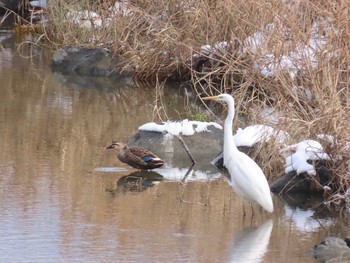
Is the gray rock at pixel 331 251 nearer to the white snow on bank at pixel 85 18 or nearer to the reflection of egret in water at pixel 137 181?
the reflection of egret in water at pixel 137 181

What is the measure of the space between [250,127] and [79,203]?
8.77ft

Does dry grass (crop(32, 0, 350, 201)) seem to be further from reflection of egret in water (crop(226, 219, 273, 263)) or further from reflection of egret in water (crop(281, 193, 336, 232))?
reflection of egret in water (crop(226, 219, 273, 263))

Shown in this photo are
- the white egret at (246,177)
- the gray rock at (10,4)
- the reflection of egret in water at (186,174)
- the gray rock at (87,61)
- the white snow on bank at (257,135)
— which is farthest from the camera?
the gray rock at (10,4)

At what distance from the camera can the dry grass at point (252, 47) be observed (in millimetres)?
9586

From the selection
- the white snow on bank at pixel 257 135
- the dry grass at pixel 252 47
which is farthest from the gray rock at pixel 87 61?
the white snow on bank at pixel 257 135

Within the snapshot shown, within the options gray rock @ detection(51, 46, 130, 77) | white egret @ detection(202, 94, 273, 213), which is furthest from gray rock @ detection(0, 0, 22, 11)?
white egret @ detection(202, 94, 273, 213)

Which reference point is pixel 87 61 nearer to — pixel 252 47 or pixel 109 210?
pixel 252 47

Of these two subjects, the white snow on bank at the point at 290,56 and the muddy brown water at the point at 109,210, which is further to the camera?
the white snow on bank at the point at 290,56

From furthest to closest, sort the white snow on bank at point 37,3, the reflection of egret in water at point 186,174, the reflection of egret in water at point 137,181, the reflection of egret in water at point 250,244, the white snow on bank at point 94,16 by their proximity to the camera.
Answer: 1. the white snow on bank at point 37,3
2. the white snow on bank at point 94,16
3. the reflection of egret in water at point 186,174
4. the reflection of egret in water at point 137,181
5. the reflection of egret in water at point 250,244

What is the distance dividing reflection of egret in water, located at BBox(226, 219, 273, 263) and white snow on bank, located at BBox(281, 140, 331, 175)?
1.03 metres

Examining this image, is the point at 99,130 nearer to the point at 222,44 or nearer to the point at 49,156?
the point at 49,156

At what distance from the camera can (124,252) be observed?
718cm

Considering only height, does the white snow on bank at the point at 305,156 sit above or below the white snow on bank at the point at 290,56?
below

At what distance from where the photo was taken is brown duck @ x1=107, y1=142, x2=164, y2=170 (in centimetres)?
1005
